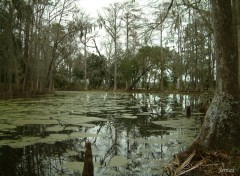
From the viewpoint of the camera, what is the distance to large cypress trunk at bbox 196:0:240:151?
5191mm

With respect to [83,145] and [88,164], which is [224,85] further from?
[83,145]

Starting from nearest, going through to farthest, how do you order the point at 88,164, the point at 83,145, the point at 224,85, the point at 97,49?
the point at 88,164
the point at 224,85
the point at 83,145
the point at 97,49

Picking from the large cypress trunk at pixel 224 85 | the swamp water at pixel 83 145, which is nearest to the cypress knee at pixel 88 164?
the swamp water at pixel 83 145

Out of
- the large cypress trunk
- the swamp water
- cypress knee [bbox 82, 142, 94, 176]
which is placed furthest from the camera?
the large cypress trunk

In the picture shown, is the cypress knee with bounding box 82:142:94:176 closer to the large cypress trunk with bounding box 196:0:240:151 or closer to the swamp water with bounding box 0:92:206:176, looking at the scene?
the swamp water with bounding box 0:92:206:176

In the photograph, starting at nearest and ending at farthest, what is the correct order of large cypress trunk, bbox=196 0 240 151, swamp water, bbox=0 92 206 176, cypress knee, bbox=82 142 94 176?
cypress knee, bbox=82 142 94 176 < swamp water, bbox=0 92 206 176 < large cypress trunk, bbox=196 0 240 151

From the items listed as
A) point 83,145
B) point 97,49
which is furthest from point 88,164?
point 97,49

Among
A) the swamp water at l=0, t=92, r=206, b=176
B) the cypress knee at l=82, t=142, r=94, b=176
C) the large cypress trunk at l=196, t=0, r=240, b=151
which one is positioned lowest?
the swamp water at l=0, t=92, r=206, b=176

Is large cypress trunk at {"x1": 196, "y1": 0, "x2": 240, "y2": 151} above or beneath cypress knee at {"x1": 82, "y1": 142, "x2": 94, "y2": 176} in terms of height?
above

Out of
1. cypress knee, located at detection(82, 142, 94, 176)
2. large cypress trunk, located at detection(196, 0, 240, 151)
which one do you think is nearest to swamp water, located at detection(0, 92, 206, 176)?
cypress knee, located at detection(82, 142, 94, 176)

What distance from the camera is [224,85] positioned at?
17.4ft

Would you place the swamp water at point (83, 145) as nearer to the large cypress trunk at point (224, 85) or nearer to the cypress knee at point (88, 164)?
the cypress knee at point (88, 164)

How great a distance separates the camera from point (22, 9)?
72.1ft

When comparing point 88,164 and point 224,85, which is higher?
point 224,85
